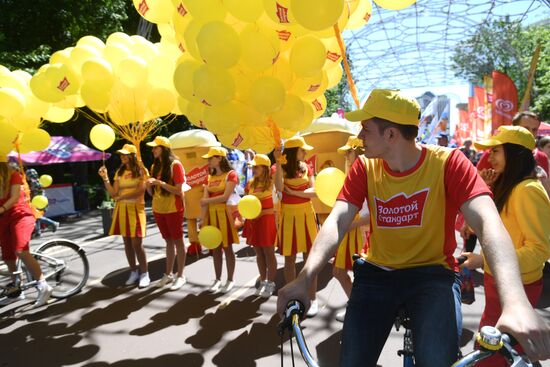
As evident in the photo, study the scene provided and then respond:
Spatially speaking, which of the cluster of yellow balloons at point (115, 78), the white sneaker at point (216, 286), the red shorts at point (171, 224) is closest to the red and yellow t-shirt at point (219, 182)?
the red shorts at point (171, 224)

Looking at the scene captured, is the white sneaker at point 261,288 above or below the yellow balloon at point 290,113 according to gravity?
below

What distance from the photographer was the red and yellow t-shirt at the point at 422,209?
189cm

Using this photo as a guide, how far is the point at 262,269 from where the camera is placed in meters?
5.16

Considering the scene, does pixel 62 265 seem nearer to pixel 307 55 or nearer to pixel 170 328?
pixel 170 328

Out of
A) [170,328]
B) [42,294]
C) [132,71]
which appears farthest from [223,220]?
[42,294]

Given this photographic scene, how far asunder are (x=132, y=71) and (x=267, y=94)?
1.90 m

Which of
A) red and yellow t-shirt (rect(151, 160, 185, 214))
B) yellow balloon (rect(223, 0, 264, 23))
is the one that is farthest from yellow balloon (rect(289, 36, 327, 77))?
red and yellow t-shirt (rect(151, 160, 185, 214))

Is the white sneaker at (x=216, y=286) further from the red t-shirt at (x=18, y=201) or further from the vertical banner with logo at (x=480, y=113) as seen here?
the vertical banner with logo at (x=480, y=113)

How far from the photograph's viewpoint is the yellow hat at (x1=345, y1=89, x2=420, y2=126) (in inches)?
74.9

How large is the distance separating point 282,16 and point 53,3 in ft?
41.7

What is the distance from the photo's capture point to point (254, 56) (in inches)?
116

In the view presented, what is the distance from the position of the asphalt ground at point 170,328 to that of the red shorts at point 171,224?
768 mm

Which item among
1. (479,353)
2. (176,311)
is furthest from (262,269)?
(479,353)

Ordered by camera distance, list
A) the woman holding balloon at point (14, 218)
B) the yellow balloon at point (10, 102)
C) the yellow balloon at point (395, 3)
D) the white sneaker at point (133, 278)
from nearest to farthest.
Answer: the yellow balloon at point (395, 3)
the yellow balloon at point (10, 102)
the woman holding balloon at point (14, 218)
the white sneaker at point (133, 278)
